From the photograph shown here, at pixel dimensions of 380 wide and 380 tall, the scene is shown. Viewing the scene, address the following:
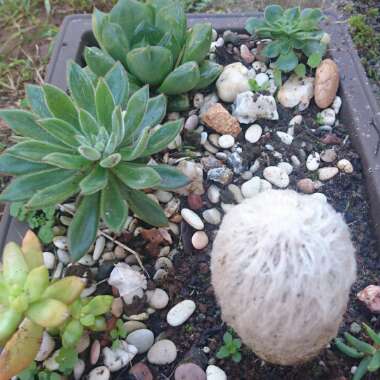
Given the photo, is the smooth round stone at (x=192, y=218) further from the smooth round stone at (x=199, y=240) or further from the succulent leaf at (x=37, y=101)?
the succulent leaf at (x=37, y=101)

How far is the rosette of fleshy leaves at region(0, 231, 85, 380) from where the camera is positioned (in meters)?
1.35

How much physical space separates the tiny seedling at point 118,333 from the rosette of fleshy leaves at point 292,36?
1.08 metres

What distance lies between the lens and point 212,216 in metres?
1.79

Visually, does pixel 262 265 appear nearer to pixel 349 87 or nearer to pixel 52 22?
pixel 349 87

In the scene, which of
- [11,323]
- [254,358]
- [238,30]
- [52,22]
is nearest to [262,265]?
[254,358]

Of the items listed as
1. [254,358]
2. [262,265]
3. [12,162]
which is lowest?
→ [254,358]

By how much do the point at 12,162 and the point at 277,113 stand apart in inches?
36.7

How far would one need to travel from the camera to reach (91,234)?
1.57m

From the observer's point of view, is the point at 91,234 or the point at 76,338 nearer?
the point at 76,338

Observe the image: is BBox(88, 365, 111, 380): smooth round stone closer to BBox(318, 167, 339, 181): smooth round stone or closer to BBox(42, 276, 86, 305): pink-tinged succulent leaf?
BBox(42, 276, 86, 305): pink-tinged succulent leaf

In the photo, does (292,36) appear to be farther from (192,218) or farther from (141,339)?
(141,339)

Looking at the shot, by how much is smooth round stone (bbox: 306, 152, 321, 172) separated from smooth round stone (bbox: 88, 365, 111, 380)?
36.1 inches

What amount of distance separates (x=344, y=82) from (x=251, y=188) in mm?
575

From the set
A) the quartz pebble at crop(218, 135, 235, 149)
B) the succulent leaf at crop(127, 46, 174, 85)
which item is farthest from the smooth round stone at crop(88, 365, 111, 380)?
the succulent leaf at crop(127, 46, 174, 85)
